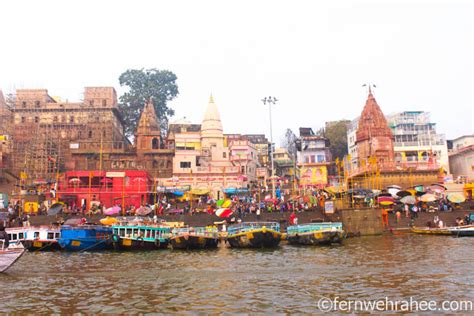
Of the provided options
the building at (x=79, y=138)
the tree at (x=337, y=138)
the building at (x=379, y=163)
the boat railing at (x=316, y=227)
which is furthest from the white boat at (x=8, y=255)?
the tree at (x=337, y=138)

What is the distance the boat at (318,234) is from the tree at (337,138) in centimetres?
4647

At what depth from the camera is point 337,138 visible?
76.8 m

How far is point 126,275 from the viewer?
1764 cm

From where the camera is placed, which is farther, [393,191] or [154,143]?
[154,143]

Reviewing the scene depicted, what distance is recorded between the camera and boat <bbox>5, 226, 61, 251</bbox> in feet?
93.5

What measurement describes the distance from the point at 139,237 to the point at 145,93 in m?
51.3

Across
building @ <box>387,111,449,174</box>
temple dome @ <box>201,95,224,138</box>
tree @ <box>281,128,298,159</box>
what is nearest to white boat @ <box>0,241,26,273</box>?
temple dome @ <box>201,95,224,138</box>

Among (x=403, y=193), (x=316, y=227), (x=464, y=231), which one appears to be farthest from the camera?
(x=403, y=193)

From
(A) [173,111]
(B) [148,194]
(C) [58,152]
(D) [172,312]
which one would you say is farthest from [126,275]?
(A) [173,111]

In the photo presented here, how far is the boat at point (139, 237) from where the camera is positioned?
92.4ft

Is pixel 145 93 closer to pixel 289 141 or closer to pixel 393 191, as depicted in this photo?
pixel 289 141

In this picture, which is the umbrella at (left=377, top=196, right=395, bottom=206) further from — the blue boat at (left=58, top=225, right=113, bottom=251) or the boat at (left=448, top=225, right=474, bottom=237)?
the blue boat at (left=58, top=225, right=113, bottom=251)

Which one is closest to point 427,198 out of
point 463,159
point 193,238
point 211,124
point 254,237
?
point 254,237

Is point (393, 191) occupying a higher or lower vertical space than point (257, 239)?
higher
